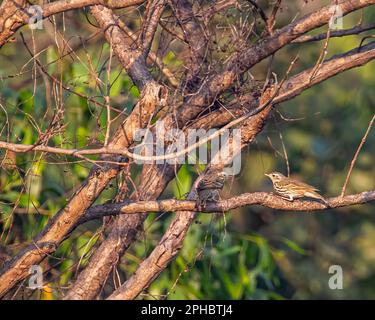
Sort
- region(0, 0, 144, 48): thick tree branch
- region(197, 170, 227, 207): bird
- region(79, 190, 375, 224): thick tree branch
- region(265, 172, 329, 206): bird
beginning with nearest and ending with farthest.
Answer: region(0, 0, 144, 48): thick tree branch
region(79, 190, 375, 224): thick tree branch
region(197, 170, 227, 207): bird
region(265, 172, 329, 206): bird

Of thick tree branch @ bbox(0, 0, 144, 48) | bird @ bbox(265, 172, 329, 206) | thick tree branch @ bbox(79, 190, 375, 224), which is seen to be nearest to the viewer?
thick tree branch @ bbox(0, 0, 144, 48)

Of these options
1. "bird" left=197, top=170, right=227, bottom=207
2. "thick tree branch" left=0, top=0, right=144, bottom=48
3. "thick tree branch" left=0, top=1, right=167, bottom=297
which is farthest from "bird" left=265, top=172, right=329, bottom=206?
"thick tree branch" left=0, top=0, right=144, bottom=48

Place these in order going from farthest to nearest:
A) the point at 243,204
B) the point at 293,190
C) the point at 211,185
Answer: the point at 293,190
the point at 211,185
the point at 243,204

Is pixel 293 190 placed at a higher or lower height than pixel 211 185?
higher

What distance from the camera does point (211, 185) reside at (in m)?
6.34

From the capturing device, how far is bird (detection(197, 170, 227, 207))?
627cm

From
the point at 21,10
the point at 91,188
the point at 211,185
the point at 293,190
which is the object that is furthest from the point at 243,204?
the point at 21,10

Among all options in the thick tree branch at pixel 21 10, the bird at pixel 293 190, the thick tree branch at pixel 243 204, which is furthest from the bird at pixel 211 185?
the thick tree branch at pixel 21 10

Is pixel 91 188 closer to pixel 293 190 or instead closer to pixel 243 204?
pixel 243 204

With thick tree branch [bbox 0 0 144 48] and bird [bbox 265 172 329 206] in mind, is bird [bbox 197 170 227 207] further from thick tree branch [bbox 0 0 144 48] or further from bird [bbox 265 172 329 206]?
thick tree branch [bbox 0 0 144 48]

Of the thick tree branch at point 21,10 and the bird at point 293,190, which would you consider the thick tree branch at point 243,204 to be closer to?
the bird at point 293,190

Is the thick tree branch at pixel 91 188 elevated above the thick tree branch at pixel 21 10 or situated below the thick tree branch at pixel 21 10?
below

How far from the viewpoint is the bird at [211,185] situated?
6.27m
